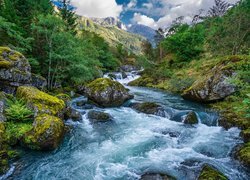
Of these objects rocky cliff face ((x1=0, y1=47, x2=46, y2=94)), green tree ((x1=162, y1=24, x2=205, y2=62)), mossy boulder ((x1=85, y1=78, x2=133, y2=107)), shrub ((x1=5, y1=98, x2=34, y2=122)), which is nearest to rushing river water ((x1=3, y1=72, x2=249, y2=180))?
shrub ((x1=5, y1=98, x2=34, y2=122))

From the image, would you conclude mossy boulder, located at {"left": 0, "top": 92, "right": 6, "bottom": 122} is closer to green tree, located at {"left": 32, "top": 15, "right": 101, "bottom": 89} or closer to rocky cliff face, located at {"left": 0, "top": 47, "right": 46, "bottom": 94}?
rocky cliff face, located at {"left": 0, "top": 47, "right": 46, "bottom": 94}

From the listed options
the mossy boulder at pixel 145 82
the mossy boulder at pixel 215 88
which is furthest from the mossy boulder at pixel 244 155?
the mossy boulder at pixel 145 82

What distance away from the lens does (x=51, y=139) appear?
9.24 m

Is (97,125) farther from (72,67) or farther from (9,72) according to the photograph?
(72,67)

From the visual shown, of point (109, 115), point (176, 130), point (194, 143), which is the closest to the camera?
point (194, 143)

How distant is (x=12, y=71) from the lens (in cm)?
1320

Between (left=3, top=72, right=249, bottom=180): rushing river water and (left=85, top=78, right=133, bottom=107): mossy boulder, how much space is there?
324 centimetres

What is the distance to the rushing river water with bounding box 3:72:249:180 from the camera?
792 centimetres

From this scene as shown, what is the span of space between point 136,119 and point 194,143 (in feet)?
17.2

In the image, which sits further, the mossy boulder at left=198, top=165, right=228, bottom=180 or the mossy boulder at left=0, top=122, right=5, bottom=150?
the mossy boulder at left=0, top=122, right=5, bottom=150

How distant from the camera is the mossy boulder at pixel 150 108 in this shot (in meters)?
15.8

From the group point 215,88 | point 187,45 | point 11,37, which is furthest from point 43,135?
point 187,45

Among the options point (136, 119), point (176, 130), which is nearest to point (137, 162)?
point (176, 130)

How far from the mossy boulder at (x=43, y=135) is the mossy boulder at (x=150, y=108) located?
8480 mm
